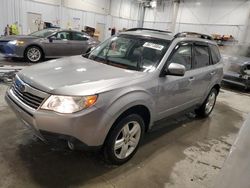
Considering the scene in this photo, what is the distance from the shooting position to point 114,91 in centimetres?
230

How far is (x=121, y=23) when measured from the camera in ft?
68.6

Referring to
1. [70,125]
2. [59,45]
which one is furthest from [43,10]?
[70,125]

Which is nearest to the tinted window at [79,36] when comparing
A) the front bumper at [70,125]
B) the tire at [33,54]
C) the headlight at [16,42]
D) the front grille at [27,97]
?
the tire at [33,54]

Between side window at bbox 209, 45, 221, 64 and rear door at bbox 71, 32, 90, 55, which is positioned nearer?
side window at bbox 209, 45, 221, 64

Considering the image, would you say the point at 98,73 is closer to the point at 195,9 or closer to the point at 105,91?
the point at 105,91

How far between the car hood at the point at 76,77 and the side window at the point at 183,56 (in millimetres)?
680

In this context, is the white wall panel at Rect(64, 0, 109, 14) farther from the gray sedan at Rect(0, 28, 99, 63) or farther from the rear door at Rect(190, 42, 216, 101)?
the rear door at Rect(190, 42, 216, 101)

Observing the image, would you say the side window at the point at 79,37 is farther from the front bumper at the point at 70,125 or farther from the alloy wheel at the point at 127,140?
the front bumper at the point at 70,125

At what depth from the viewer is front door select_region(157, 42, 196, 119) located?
2951 millimetres

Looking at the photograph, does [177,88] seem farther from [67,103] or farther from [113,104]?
[67,103]

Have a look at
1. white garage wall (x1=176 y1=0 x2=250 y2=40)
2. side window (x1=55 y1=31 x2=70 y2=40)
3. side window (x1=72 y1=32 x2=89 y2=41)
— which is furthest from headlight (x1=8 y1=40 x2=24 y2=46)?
white garage wall (x1=176 y1=0 x2=250 y2=40)

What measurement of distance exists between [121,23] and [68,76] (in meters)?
19.5

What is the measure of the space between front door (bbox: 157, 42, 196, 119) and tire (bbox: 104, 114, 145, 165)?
44 cm

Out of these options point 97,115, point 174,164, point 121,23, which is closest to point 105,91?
point 97,115
